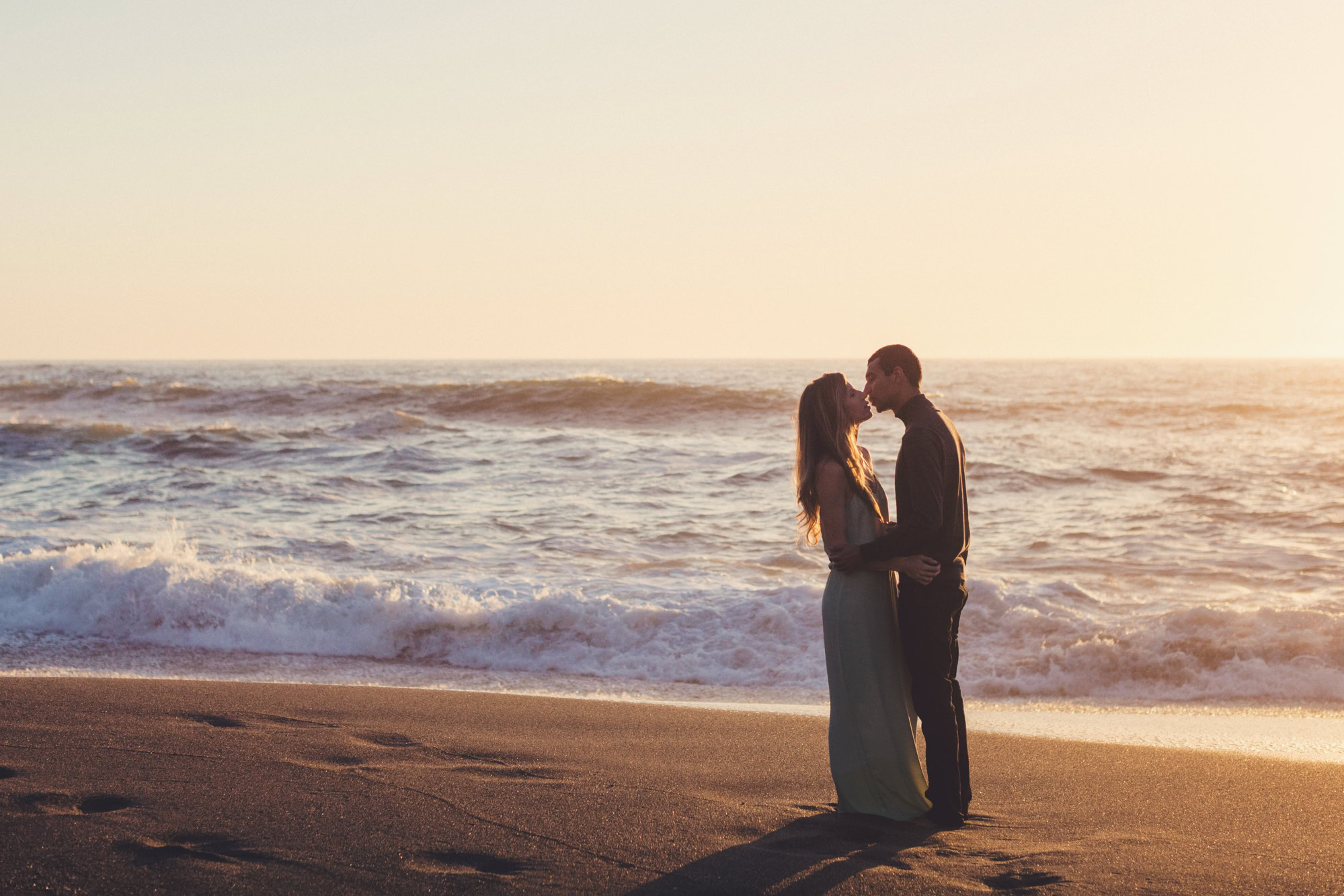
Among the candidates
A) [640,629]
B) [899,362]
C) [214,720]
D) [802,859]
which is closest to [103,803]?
[214,720]

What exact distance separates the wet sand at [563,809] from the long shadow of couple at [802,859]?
1cm

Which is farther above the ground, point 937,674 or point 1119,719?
point 937,674

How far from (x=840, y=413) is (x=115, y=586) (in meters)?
7.76

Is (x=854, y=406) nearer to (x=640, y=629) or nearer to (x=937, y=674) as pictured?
(x=937, y=674)

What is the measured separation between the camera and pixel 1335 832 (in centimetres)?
393

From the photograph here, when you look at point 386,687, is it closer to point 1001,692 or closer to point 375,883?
point 375,883

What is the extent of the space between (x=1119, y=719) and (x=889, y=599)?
3469 millimetres

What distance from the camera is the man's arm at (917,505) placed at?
3.70 metres

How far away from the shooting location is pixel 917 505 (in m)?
3.71

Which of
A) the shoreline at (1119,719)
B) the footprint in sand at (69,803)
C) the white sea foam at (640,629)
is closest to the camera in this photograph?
the footprint in sand at (69,803)

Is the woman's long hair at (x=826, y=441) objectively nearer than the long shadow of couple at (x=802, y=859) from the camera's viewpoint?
No

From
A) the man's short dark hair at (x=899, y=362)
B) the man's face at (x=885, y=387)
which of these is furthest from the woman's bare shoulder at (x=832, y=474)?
the man's short dark hair at (x=899, y=362)

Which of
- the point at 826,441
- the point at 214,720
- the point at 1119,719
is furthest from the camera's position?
the point at 1119,719

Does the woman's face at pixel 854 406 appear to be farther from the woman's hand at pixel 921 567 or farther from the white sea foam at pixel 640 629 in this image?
the white sea foam at pixel 640 629
